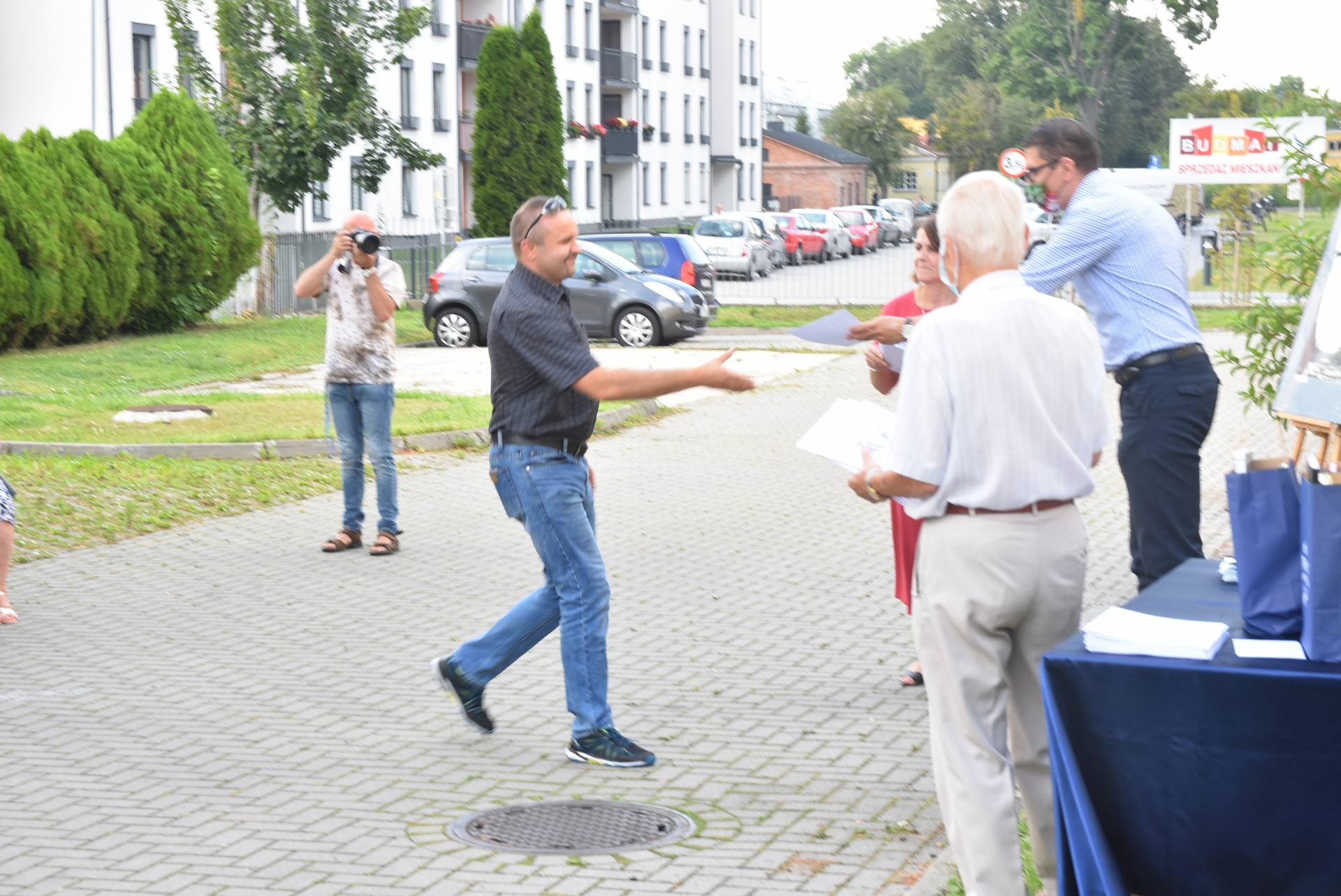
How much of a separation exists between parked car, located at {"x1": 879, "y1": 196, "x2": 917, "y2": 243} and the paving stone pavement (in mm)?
71472

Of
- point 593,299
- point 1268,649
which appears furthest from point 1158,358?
point 593,299

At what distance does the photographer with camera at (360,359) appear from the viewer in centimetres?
1016

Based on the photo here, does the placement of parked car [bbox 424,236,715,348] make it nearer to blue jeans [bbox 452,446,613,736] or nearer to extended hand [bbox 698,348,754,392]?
blue jeans [bbox 452,446,613,736]

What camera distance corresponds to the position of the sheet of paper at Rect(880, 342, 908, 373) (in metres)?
5.68

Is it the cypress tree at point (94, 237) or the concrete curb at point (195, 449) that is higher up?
the cypress tree at point (94, 237)

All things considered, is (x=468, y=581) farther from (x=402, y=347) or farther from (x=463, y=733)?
(x=402, y=347)

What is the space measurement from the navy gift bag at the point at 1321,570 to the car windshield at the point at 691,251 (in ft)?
86.1

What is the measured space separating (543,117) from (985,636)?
38581 millimetres

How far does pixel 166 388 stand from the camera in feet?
67.8

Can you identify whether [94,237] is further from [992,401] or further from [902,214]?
[902,214]

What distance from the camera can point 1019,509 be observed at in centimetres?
412

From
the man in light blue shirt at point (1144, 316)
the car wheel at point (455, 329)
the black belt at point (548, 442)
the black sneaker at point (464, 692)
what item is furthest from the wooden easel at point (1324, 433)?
the car wheel at point (455, 329)

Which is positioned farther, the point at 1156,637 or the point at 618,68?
the point at 618,68

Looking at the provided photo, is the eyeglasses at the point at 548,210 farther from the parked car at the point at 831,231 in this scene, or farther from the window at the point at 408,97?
the parked car at the point at 831,231
